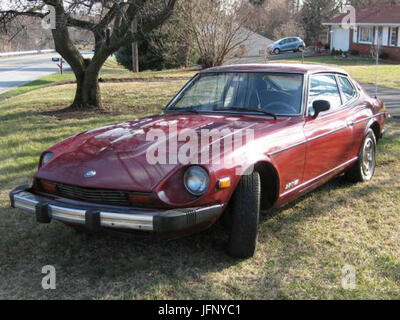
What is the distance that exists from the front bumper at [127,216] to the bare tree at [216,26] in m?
18.4

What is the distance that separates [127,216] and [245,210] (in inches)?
34.5

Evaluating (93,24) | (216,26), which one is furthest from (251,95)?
(216,26)

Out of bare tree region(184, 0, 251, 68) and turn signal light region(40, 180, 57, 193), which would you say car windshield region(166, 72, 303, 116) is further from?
bare tree region(184, 0, 251, 68)

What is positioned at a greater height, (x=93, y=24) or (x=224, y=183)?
(x=93, y=24)

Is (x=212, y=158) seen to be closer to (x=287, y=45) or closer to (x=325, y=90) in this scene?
(x=325, y=90)

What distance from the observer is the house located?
3453 centimetres

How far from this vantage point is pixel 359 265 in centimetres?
363

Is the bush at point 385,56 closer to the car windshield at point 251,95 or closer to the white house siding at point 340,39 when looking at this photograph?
the white house siding at point 340,39

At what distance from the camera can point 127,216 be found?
10.4ft

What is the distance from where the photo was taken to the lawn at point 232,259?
10.8 ft

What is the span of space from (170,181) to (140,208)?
283mm

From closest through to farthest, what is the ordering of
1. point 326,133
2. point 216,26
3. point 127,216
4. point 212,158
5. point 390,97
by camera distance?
point 127,216 → point 212,158 → point 326,133 → point 390,97 → point 216,26

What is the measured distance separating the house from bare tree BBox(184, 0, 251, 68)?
14.9 meters
